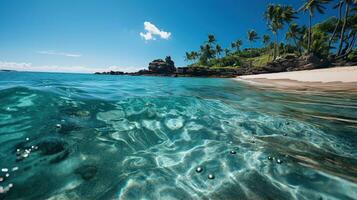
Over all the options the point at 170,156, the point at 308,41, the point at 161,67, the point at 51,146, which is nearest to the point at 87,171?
the point at 51,146

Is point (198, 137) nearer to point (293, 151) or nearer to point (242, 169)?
point (242, 169)

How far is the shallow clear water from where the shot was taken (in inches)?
74.0

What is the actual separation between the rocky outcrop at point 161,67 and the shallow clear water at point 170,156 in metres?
67.8

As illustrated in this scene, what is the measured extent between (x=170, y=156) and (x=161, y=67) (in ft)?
237

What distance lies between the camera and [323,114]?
5043 mm

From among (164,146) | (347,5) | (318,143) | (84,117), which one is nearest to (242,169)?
(164,146)

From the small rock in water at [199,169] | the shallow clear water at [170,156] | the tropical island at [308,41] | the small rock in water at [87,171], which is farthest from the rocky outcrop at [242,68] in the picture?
the small rock in water at [87,171]

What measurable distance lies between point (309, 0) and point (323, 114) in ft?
150

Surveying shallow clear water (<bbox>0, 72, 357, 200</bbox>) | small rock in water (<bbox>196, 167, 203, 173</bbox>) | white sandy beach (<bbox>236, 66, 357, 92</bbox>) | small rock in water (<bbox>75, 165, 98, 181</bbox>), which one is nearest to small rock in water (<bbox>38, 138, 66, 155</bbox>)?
shallow clear water (<bbox>0, 72, 357, 200</bbox>)

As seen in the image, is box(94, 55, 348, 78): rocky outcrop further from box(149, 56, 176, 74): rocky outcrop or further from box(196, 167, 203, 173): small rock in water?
box(196, 167, 203, 173): small rock in water

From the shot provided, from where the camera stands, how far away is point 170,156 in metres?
2.69

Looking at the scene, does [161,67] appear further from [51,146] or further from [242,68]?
[51,146]

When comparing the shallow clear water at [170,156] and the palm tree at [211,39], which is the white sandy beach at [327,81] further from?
the palm tree at [211,39]

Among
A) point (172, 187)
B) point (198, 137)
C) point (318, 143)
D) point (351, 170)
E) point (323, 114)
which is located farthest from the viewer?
point (323, 114)
